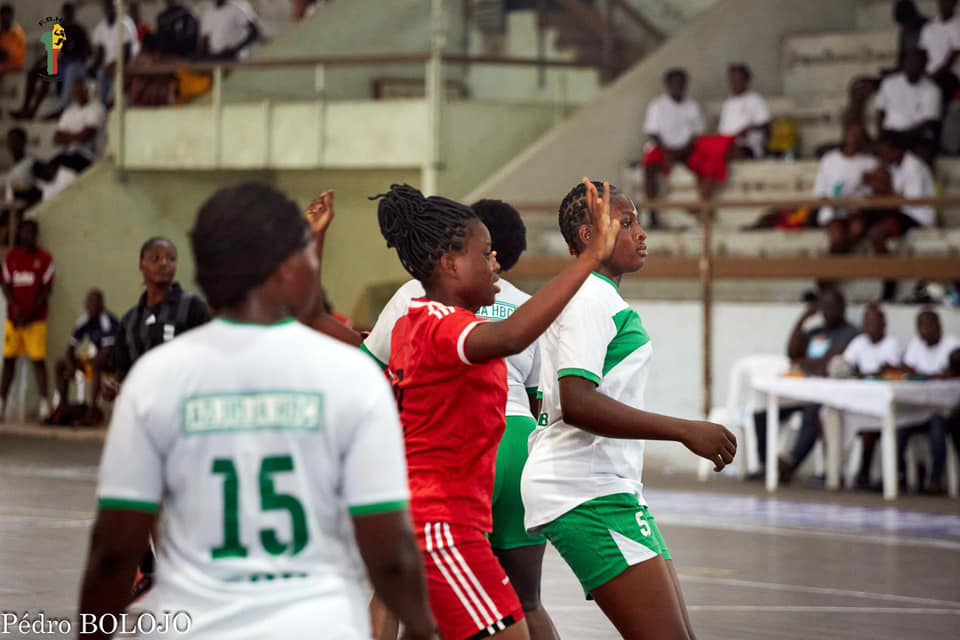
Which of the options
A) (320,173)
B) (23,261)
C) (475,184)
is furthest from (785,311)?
(23,261)

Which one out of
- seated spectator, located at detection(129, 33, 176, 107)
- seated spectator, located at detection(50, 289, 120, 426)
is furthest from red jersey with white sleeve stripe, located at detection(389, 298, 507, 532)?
seated spectator, located at detection(129, 33, 176, 107)

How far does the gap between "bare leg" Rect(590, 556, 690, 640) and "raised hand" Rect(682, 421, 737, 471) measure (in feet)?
1.62

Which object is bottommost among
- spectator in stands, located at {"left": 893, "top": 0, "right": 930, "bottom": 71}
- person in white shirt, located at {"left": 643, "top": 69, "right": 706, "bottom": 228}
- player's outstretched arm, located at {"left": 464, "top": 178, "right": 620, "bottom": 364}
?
player's outstretched arm, located at {"left": 464, "top": 178, "right": 620, "bottom": 364}

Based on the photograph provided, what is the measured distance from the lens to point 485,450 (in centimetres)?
486

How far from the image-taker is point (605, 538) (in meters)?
5.40

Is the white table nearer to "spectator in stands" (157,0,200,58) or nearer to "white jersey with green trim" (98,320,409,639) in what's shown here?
"spectator in stands" (157,0,200,58)

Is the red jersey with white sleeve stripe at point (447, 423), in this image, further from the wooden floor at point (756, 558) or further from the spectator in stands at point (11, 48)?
the spectator in stands at point (11, 48)

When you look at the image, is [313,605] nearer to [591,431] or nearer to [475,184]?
[591,431]

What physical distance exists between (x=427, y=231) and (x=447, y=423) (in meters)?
0.60

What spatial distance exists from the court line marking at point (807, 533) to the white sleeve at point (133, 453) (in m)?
9.40

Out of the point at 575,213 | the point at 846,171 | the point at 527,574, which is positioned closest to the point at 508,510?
the point at 527,574

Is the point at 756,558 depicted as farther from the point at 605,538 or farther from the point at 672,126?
the point at 672,126

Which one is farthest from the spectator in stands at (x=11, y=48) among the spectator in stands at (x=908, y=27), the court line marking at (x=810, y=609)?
the court line marking at (x=810, y=609)

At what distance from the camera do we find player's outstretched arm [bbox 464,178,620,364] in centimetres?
441
